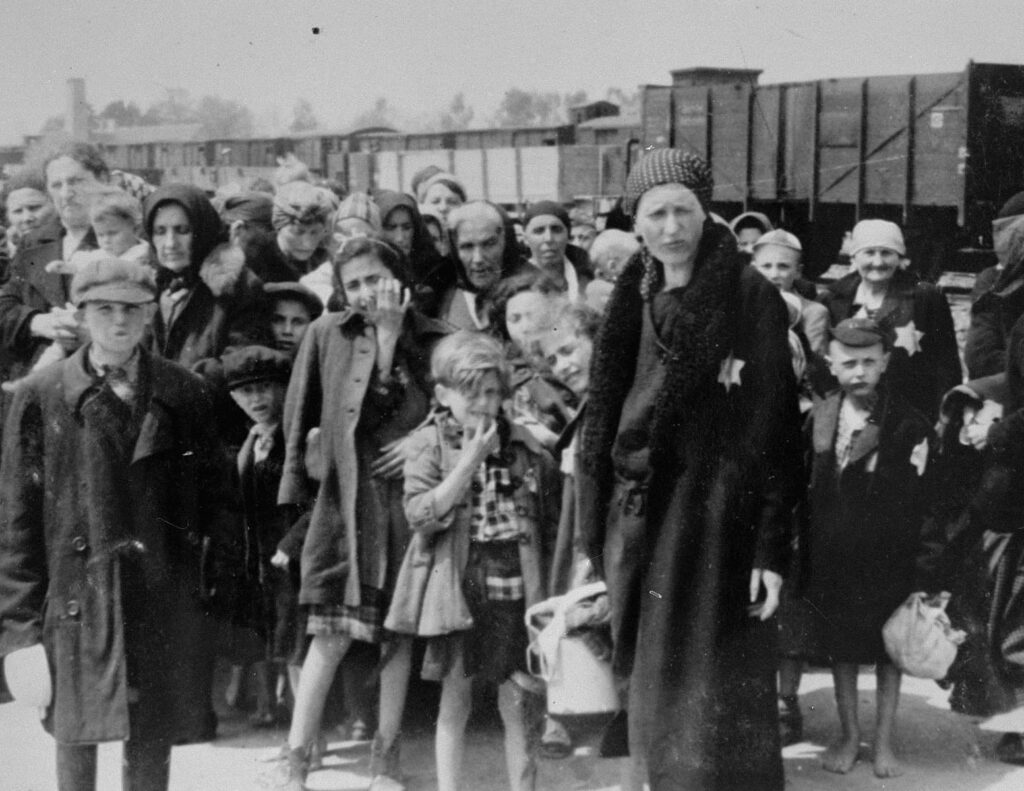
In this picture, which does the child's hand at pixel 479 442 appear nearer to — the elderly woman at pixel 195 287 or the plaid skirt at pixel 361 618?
the plaid skirt at pixel 361 618

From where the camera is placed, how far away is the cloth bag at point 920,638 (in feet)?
14.1

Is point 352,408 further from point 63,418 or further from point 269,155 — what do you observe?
point 269,155

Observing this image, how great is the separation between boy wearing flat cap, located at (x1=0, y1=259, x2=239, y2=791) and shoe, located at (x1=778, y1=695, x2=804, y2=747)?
2.32 m

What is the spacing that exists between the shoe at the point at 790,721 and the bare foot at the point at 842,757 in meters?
0.22

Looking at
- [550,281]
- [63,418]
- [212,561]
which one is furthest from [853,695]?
[63,418]

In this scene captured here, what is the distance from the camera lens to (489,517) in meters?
4.05

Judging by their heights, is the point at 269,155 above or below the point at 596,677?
above

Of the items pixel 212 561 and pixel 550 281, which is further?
pixel 550 281

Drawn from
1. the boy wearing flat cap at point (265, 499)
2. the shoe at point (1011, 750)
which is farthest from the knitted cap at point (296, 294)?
the shoe at point (1011, 750)

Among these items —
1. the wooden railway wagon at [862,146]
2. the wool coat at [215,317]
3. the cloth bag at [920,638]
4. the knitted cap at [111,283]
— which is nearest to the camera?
the knitted cap at [111,283]

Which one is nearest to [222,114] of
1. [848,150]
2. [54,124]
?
[848,150]

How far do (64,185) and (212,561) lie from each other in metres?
2.03

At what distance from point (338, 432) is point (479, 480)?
1.82 feet

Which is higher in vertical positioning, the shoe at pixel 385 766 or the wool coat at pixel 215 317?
the wool coat at pixel 215 317
